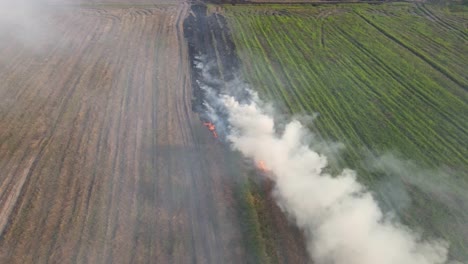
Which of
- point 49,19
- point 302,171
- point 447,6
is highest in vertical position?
point 447,6

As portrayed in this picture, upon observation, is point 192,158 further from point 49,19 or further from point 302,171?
point 49,19

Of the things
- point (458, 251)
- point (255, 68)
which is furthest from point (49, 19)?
point (458, 251)

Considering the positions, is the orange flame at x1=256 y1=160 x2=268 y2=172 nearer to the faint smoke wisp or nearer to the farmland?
the farmland

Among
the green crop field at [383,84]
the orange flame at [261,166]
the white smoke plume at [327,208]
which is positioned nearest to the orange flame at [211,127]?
the white smoke plume at [327,208]

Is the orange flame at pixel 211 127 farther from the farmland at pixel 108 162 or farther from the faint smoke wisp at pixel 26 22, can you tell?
the faint smoke wisp at pixel 26 22

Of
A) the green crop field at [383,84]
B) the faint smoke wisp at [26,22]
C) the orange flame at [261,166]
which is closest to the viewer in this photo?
the orange flame at [261,166]

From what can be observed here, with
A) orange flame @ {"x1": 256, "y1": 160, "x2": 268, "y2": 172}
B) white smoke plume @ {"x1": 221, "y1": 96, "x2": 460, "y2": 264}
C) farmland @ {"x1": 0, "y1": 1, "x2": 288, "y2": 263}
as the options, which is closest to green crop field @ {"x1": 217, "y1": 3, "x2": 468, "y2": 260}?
white smoke plume @ {"x1": 221, "y1": 96, "x2": 460, "y2": 264}
